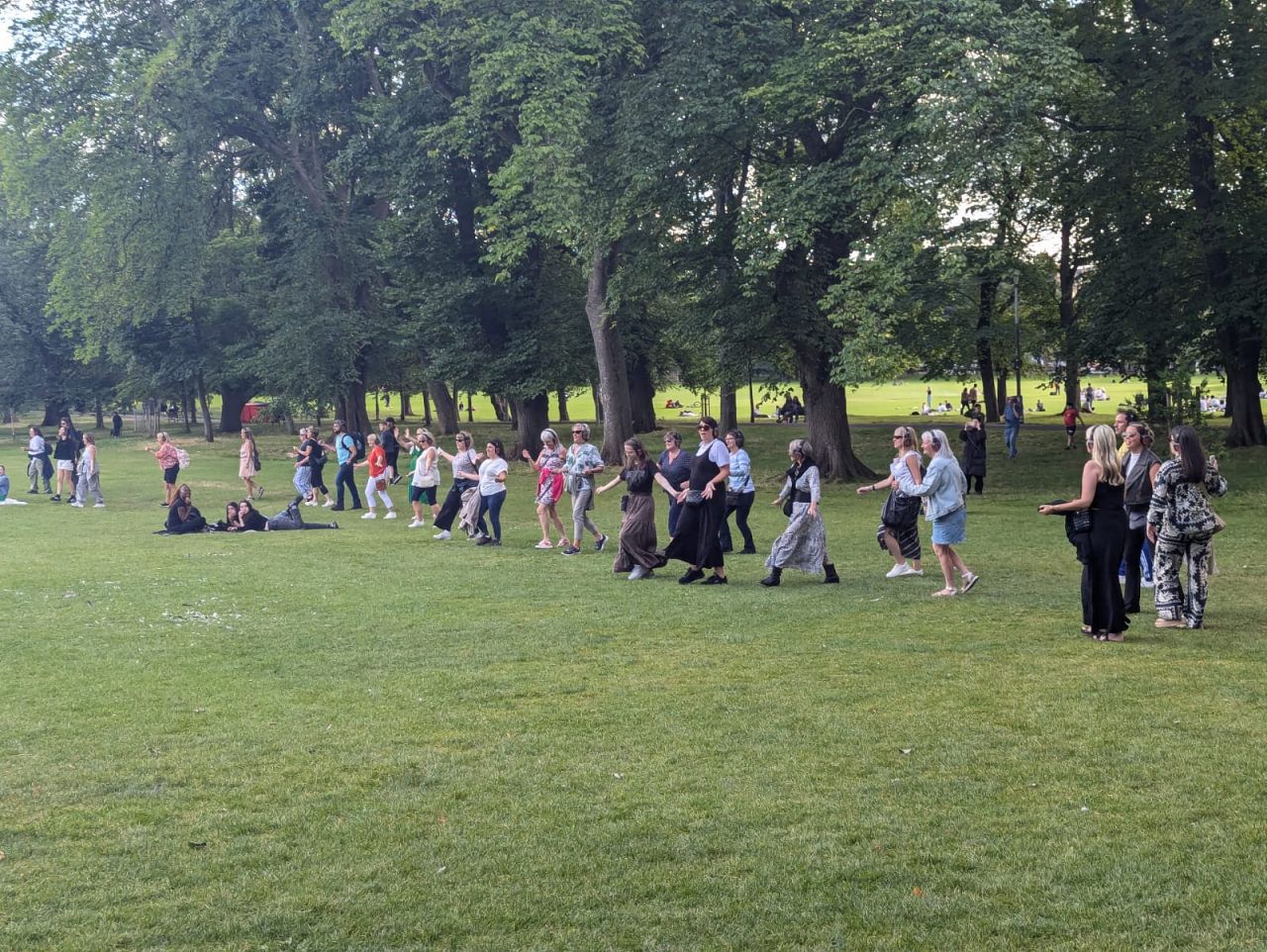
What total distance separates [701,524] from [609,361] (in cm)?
1917

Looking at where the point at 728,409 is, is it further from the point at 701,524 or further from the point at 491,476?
the point at 701,524

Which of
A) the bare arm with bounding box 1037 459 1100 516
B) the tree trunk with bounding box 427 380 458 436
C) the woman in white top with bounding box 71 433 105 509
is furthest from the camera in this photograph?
the tree trunk with bounding box 427 380 458 436

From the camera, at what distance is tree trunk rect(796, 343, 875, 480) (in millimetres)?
29609

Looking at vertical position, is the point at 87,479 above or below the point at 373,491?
above

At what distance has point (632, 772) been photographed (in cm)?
745

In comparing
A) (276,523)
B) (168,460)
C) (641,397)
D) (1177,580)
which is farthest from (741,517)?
(641,397)

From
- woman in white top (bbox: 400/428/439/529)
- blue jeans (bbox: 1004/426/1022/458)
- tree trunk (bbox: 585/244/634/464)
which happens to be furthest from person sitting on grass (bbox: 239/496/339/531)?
blue jeans (bbox: 1004/426/1022/458)

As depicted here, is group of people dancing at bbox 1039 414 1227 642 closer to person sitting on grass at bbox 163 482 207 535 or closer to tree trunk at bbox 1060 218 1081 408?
person sitting on grass at bbox 163 482 207 535

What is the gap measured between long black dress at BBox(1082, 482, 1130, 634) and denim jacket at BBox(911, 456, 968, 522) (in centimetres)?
251

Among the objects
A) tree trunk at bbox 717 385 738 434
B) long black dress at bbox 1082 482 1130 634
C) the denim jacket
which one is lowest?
long black dress at bbox 1082 482 1130 634

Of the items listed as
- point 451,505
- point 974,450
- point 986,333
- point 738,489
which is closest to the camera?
point 738,489

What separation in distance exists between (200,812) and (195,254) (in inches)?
1321

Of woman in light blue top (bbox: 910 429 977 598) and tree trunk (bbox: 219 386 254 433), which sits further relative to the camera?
tree trunk (bbox: 219 386 254 433)

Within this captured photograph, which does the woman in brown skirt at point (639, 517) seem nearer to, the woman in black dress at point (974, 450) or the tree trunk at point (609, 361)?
the woman in black dress at point (974, 450)
